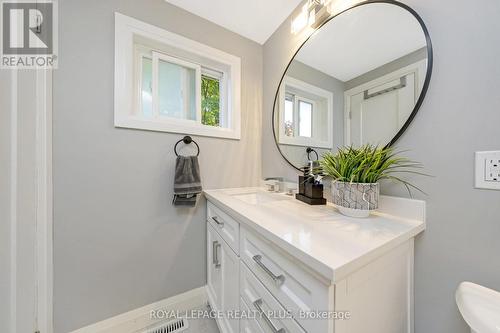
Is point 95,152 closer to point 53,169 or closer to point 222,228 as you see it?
point 53,169

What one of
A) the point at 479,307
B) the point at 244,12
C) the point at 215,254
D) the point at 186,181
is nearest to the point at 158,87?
the point at 186,181

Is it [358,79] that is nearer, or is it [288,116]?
[358,79]

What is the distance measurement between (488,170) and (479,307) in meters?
0.39

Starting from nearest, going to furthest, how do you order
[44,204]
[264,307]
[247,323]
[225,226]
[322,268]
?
[322,268] → [264,307] → [247,323] → [44,204] → [225,226]

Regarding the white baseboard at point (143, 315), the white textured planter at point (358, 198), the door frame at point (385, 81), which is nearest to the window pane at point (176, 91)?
the door frame at point (385, 81)

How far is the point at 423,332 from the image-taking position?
2.17 feet

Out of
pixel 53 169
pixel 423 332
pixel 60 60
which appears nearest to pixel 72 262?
pixel 53 169

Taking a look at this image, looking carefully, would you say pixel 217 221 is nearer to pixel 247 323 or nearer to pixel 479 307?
pixel 247 323

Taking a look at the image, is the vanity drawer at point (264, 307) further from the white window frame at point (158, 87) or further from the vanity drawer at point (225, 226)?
the white window frame at point (158, 87)

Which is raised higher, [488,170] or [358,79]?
[358,79]

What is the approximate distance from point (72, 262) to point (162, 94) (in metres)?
1.18

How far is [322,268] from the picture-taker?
380 millimetres

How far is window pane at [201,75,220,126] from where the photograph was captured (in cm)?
145

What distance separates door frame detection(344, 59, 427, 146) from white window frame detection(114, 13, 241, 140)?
83 centimetres
